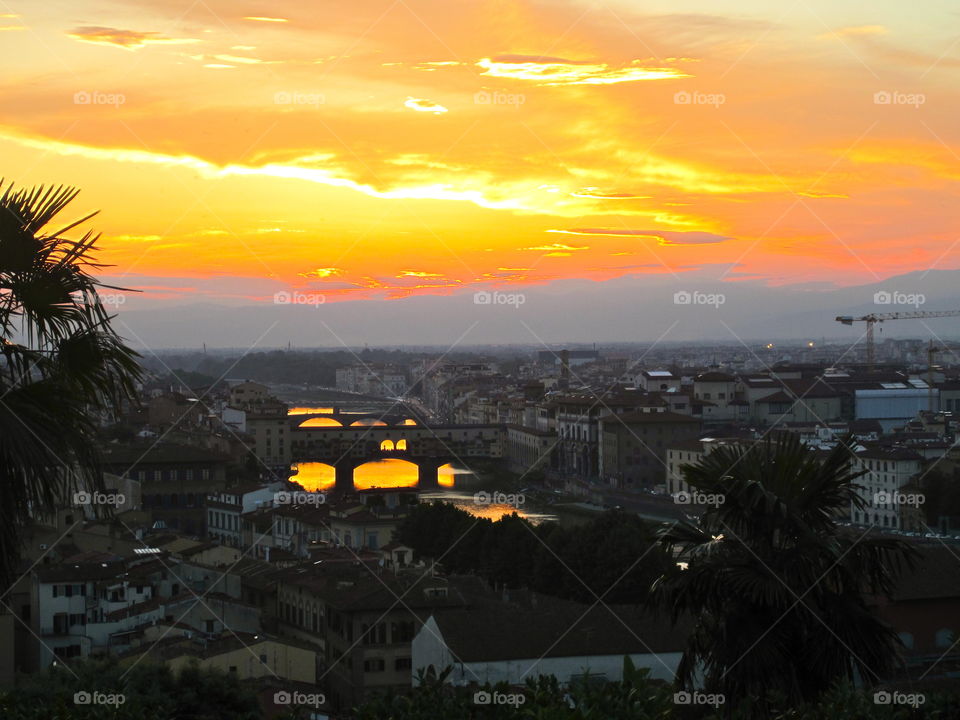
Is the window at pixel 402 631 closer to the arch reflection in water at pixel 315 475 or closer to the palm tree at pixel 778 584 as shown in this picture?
the palm tree at pixel 778 584

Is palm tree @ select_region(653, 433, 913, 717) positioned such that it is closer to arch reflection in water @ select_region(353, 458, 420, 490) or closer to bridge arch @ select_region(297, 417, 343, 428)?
arch reflection in water @ select_region(353, 458, 420, 490)

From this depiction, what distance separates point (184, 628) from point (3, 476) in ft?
18.6

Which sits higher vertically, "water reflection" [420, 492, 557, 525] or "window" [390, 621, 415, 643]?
"water reflection" [420, 492, 557, 525]

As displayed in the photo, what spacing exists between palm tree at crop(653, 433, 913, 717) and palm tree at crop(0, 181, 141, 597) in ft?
3.93

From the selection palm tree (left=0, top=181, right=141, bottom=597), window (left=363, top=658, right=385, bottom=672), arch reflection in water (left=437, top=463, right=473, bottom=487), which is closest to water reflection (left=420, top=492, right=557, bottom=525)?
arch reflection in water (left=437, top=463, right=473, bottom=487)

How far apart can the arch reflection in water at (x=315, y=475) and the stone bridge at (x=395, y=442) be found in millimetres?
191

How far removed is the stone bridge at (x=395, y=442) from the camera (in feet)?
95.3

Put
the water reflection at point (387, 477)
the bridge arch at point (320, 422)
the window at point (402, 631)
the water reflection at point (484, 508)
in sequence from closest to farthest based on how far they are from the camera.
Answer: the window at point (402, 631)
the water reflection at point (484, 508)
the water reflection at point (387, 477)
the bridge arch at point (320, 422)

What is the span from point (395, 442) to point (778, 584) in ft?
96.0

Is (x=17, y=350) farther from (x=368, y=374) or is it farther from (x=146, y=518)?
(x=368, y=374)

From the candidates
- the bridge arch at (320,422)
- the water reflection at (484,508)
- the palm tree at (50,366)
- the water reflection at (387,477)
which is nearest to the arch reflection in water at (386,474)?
the water reflection at (387,477)

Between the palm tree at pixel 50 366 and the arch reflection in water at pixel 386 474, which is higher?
the palm tree at pixel 50 366

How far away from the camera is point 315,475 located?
2798cm

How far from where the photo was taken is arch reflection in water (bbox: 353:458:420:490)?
26859mm
